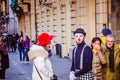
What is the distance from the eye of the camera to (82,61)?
22.3 feet

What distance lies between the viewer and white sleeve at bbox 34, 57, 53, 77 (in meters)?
6.66

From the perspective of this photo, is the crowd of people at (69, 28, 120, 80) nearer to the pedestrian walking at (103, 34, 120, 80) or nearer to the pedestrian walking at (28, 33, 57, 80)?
the pedestrian walking at (103, 34, 120, 80)

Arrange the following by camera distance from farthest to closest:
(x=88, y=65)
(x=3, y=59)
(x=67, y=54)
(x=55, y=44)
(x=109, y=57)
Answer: (x=55, y=44) < (x=67, y=54) < (x=3, y=59) < (x=109, y=57) < (x=88, y=65)

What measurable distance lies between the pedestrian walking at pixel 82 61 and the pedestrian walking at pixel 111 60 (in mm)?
550

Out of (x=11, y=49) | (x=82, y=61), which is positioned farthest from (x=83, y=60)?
(x=11, y=49)

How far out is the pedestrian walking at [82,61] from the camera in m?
6.78

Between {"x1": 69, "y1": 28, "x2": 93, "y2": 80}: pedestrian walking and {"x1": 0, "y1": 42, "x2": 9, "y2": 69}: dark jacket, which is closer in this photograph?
{"x1": 69, "y1": 28, "x2": 93, "y2": 80}: pedestrian walking

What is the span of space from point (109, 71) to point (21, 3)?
112 ft

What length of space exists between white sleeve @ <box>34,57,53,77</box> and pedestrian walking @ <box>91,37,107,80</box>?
0.77 metres

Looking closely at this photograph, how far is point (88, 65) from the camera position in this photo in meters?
A: 6.76

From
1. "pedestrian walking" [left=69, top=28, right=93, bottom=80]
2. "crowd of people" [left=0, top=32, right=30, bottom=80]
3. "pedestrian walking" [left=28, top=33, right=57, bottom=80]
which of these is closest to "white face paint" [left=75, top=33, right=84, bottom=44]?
"pedestrian walking" [left=69, top=28, right=93, bottom=80]

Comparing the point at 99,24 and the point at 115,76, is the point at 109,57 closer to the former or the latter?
the point at 115,76

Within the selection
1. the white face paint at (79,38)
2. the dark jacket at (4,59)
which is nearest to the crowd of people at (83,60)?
the white face paint at (79,38)

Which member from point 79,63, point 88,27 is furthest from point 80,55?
point 88,27
